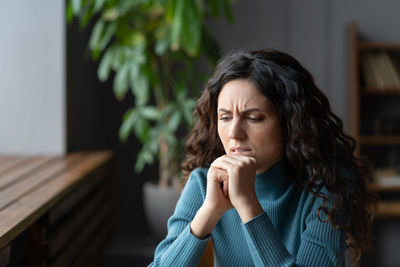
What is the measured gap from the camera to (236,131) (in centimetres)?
117

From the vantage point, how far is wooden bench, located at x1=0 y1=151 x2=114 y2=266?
145 centimetres

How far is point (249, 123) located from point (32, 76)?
1816 mm

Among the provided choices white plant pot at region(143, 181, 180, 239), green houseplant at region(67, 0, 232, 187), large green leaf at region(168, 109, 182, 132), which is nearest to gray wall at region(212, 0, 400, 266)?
green houseplant at region(67, 0, 232, 187)

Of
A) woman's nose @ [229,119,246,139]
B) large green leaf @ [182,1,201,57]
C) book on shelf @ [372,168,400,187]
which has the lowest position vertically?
book on shelf @ [372,168,400,187]

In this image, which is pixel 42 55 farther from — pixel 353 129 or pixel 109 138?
pixel 353 129

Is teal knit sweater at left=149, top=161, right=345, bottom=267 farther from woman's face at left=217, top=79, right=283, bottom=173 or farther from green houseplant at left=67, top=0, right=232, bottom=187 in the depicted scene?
green houseplant at left=67, top=0, right=232, bottom=187

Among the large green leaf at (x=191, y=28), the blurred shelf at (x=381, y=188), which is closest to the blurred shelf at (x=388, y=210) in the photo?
the blurred shelf at (x=381, y=188)

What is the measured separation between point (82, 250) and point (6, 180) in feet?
1.67

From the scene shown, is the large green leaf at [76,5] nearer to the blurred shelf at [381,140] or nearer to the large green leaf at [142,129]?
the large green leaf at [142,129]

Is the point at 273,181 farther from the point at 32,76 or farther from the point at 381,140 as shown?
the point at 381,140

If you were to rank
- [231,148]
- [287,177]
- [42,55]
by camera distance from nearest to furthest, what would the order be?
[231,148], [287,177], [42,55]

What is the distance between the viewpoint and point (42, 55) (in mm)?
2656

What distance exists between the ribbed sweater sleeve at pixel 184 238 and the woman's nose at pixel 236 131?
8.8 inches

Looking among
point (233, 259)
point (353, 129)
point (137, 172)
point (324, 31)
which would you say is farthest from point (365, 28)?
point (233, 259)
